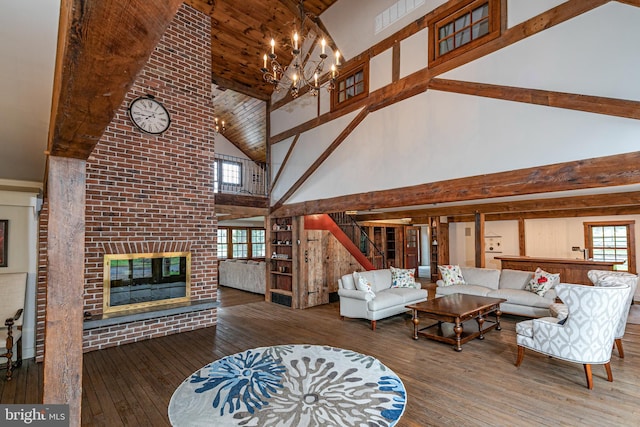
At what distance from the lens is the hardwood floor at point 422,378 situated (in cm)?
270

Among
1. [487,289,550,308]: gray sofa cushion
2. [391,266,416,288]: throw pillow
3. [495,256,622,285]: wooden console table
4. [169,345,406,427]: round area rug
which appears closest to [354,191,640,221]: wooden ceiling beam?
[495,256,622,285]: wooden console table

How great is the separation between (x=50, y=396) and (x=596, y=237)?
36.3 ft

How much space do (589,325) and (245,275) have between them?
741 centimetres

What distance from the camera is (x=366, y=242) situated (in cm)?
1002

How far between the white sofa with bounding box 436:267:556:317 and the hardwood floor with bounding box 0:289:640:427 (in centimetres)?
77

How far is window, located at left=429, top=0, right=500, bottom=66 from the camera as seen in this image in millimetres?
4035

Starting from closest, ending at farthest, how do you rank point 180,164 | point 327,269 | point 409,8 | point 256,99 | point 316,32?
point 409,8
point 180,164
point 316,32
point 327,269
point 256,99

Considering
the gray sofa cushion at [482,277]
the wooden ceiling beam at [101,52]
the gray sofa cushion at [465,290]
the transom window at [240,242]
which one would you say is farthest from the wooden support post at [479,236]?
the wooden ceiling beam at [101,52]

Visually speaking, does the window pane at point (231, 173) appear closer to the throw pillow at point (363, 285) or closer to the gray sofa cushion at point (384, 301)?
the throw pillow at point (363, 285)

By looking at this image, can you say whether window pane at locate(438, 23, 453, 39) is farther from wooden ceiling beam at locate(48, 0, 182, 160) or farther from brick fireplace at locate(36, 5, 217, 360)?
wooden ceiling beam at locate(48, 0, 182, 160)

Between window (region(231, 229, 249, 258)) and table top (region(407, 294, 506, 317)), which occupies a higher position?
window (region(231, 229, 249, 258))

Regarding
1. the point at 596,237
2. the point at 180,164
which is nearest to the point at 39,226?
the point at 180,164

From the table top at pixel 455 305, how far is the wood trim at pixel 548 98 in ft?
9.18

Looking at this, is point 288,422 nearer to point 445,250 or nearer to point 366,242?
point 366,242
